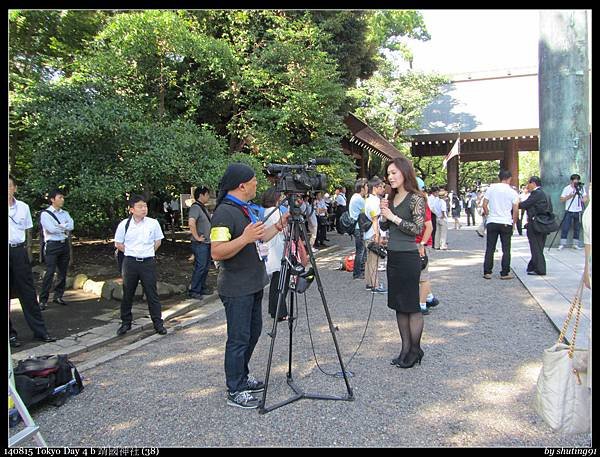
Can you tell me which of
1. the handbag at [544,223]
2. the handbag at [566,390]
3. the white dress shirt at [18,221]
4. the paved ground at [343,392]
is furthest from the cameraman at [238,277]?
the handbag at [544,223]

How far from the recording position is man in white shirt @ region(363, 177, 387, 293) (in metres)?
7.00

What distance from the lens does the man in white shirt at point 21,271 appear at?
4855mm

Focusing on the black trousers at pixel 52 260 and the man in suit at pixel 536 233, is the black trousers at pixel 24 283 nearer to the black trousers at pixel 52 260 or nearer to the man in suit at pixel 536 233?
the black trousers at pixel 52 260

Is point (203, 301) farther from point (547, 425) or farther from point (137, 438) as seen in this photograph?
point (547, 425)

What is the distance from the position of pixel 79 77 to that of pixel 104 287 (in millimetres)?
3567

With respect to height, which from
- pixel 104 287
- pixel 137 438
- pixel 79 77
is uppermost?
pixel 79 77

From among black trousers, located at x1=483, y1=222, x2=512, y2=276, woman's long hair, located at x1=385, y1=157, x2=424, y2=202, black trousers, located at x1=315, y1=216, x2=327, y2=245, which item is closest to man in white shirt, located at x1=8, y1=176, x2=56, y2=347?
woman's long hair, located at x1=385, y1=157, x2=424, y2=202

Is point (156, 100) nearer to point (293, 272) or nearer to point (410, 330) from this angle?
point (293, 272)

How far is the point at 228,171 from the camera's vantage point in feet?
11.2

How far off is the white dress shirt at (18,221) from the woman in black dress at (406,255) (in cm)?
388

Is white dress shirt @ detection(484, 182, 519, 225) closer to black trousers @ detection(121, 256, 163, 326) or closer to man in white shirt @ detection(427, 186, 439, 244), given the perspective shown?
man in white shirt @ detection(427, 186, 439, 244)

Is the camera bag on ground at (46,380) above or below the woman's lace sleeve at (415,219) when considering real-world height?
below
